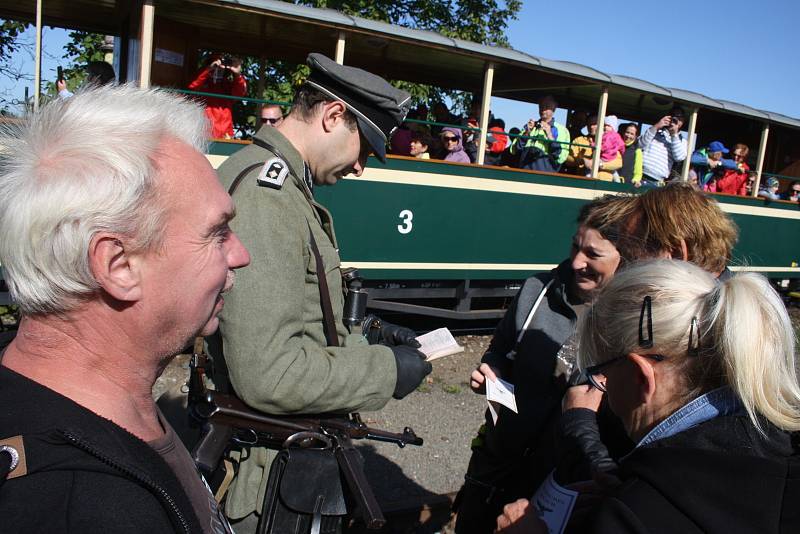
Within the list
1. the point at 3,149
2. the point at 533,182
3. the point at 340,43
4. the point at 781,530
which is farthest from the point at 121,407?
the point at 533,182

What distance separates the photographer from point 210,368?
6.81ft

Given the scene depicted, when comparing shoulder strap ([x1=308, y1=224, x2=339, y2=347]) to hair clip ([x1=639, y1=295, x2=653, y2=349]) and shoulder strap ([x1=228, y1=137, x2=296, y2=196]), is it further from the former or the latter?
hair clip ([x1=639, y1=295, x2=653, y2=349])

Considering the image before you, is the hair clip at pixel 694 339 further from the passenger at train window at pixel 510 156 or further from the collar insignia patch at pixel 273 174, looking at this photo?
the passenger at train window at pixel 510 156

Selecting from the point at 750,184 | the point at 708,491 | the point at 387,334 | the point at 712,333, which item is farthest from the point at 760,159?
the point at 708,491

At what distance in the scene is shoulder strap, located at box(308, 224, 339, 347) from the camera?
1970 mm

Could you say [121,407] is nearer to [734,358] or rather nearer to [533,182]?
[734,358]

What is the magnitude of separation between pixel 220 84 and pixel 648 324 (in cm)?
577

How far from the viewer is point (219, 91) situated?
6449mm

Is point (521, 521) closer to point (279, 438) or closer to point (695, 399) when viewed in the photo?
point (695, 399)

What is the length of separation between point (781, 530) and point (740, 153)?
38.1 feet

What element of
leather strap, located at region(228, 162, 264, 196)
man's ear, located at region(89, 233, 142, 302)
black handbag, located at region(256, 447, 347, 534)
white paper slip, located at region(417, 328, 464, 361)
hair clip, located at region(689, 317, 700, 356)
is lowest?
black handbag, located at region(256, 447, 347, 534)

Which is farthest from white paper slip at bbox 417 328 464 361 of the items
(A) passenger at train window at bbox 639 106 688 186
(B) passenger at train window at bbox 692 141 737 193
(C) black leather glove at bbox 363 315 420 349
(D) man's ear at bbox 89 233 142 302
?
(B) passenger at train window at bbox 692 141 737 193

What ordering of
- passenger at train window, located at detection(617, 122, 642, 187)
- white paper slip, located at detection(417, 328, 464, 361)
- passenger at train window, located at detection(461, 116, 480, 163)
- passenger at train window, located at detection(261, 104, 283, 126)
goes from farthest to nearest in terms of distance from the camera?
passenger at train window, located at detection(617, 122, 642, 187) → passenger at train window, located at detection(461, 116, 480, 163) → passenger at train window, located at detection(261, 104, 283, 126) → white paper slip, located at detection(417, 328, 464, 361)

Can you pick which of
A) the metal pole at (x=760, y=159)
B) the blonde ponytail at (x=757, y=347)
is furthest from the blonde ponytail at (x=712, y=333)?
the metal pole at (x=760, y=159)
